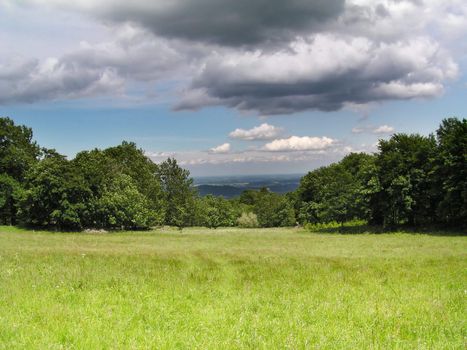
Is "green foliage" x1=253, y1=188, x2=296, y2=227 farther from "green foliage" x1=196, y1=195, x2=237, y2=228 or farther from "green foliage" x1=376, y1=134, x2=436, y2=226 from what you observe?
"green foliage" x1=376, y1=134, x2=436, y2=226

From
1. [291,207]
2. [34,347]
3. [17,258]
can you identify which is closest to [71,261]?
[17,258]

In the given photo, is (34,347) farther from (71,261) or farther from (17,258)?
(17,258)

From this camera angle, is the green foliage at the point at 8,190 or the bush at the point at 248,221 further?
the bush at the point at 248,221

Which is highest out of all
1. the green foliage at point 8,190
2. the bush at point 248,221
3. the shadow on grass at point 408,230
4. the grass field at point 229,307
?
the green foliage at point 8,190

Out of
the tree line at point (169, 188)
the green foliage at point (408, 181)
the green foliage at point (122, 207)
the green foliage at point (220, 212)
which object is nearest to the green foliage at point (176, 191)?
the tree line at point (169, 188)

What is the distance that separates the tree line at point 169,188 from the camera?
5131 cm

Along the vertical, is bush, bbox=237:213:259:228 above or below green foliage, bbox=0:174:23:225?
below

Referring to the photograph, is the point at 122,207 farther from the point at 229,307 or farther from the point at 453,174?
the point at 229,307

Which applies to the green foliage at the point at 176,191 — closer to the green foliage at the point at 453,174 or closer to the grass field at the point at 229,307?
the green foliage at the point at 453,174

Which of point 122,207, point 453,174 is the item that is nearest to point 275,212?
point 122,207

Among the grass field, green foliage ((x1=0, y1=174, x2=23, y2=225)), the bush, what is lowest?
the bush

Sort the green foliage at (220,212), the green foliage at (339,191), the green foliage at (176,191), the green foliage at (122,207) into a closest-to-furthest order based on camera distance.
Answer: the green foliage at (339,191), the green foliage at (122,207), the green foliage at (176,191), the green foliage at (220,212)

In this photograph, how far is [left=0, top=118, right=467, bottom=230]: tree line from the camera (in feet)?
168

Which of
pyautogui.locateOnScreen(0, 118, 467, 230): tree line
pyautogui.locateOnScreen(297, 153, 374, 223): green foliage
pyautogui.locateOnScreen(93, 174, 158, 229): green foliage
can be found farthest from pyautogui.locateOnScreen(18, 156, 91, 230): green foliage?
pyautogui.locateOnScreen(297, 153, 374, 223): green foliage
